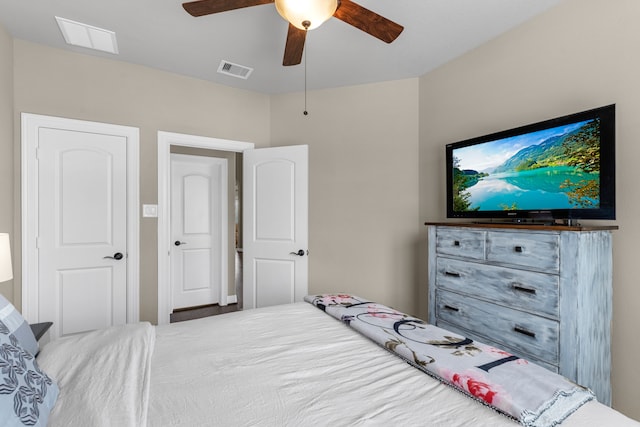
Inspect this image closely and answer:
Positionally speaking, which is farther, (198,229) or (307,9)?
Answer: (198,229)

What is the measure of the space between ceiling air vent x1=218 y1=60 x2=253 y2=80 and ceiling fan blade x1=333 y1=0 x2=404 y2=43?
5.17 ft

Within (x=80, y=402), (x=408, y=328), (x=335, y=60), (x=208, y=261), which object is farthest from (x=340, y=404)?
(x=208, y=261)

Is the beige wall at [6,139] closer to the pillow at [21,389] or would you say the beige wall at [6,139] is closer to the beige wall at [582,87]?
the pillow at [21,389]

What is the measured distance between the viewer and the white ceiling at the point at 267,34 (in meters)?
2.18

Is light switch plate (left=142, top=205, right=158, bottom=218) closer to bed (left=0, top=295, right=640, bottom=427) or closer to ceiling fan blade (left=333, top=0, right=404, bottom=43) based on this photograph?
bed (left=0, top=295, right=640, bottom=427)

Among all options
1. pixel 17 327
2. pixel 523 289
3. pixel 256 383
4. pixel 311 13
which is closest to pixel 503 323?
pixel 523 289

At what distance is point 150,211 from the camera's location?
3057mm

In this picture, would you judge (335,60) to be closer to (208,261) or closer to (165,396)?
(165,396)

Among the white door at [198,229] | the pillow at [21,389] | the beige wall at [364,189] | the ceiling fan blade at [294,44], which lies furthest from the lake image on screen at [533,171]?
the white door at [198,229]

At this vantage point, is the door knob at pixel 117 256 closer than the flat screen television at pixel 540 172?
No

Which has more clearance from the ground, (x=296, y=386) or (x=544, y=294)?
(x=544, y=294)

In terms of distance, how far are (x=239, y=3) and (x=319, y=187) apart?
6.88ft

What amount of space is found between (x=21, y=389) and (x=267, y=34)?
8.06 feet

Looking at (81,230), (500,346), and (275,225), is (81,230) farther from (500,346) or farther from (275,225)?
(500,346)
